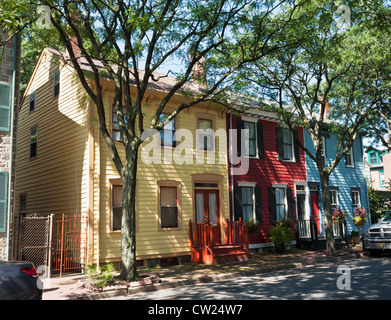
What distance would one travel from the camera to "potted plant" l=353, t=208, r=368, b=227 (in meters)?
22.9

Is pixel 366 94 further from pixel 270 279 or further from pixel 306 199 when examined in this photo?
pixel 270 279

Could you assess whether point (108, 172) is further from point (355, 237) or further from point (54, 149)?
point (355, 237)

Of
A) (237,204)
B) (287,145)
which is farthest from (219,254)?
(287,145)

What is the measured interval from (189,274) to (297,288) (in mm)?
4062

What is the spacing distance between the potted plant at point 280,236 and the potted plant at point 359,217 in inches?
253

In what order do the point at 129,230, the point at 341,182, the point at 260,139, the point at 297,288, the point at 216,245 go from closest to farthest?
the point at 297,288 → the point at 129,230 → the point at 216,245 → the point at 260,139 → the point at 341,182

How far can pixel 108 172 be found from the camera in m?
14.5

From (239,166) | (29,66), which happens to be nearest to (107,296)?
(239,166)

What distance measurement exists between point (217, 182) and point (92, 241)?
6464 millimetres

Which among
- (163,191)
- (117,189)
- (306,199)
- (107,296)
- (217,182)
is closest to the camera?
(107,296)

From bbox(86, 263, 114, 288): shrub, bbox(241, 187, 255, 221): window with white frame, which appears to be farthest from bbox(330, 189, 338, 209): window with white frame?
bbox(86, 263, 114, 288): shrub

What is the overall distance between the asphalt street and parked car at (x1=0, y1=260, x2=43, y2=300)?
2.85m

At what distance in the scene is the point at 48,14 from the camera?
34.3 feet

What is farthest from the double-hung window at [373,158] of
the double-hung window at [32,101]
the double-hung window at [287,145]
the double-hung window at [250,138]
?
the double-hung window at [32,101]
